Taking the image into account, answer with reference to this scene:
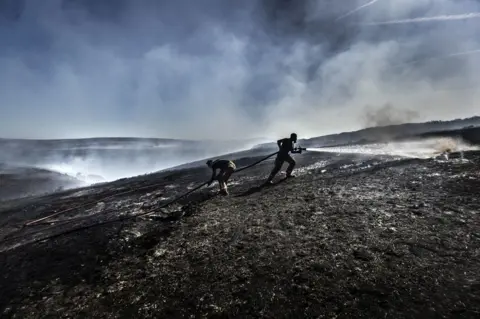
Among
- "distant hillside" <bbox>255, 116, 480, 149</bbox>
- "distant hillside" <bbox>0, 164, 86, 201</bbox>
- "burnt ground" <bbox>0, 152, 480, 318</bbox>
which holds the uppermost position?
"distant hillside" <bbox>255, 116, 480, 149</bbox>

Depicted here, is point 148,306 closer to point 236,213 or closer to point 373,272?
point 373,272

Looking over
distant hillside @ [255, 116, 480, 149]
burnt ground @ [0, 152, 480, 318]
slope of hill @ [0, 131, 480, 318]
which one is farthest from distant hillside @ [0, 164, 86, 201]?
distant hillside @ [255, 116, 480, 149]

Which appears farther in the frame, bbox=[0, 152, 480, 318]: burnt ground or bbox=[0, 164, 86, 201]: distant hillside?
bbox=[0, 164, 86, 201]: distant hillside

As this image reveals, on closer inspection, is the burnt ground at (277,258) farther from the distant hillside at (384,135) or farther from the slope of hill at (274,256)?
the distant hillside at (384,135)

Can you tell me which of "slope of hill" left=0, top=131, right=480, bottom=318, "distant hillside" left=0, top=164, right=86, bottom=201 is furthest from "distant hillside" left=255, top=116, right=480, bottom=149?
"distant hillside" left=0, top=164, right=86, bottom=201

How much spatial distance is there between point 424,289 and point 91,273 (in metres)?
5.56

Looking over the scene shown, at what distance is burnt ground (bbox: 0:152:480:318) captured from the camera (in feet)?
14.5

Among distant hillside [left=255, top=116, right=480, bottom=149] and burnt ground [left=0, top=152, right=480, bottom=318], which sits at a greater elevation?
distant hillside [left=255, top=116, right=480, bottom=149]

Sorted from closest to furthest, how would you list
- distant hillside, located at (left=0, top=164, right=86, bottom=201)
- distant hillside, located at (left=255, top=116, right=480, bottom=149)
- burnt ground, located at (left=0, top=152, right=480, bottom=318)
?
burnt ground, located at (left=0, top=152, right=480, bottom=318)
distant hillside, located at (left=0, top=164, right=86, bottom=201)
distant hillside, located at (left=255, top=116, right=480, bottom=149)

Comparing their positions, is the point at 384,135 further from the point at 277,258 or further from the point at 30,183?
the point at 30,183

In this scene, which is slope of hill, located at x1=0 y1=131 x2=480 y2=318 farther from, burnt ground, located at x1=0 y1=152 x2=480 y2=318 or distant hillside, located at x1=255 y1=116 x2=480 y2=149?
distant hillside, located at x1=255 y1=116 x2=480 y2=149

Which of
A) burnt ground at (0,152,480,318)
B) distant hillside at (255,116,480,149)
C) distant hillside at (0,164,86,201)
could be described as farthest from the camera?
distant hillside at (255,116,480,149)

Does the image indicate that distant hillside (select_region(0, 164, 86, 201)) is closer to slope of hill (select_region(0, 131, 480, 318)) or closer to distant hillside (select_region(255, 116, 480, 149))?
slope of hill (select_region(0, 131, 480, 318))

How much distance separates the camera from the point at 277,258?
5.75 meters
